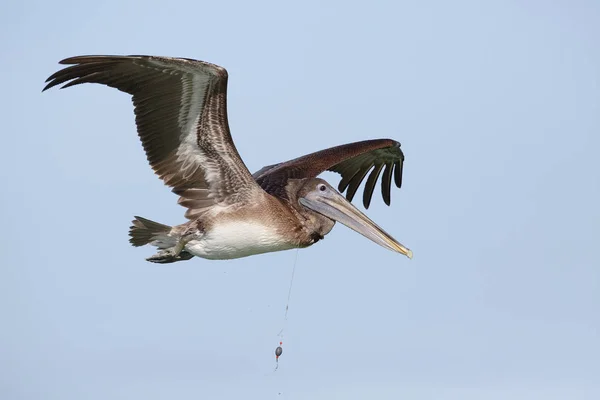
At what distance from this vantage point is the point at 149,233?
13172 mm

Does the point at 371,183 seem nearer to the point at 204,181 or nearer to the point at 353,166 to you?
the point at 353,166

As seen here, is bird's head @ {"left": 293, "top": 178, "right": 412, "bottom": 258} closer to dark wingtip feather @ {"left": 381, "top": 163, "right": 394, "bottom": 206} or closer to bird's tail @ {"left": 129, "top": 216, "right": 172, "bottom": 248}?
bird's tail @ {"left": 129, "top": 216, "right": 172, "bottom": 248}

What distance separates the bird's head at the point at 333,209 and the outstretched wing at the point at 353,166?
28.5 inches

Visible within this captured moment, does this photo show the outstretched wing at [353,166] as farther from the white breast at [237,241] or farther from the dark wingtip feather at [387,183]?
the white breast at [237,241]

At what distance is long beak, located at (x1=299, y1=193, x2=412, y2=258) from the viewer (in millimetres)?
13375

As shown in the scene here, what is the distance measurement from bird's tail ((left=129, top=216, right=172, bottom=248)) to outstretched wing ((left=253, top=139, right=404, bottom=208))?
1.57m

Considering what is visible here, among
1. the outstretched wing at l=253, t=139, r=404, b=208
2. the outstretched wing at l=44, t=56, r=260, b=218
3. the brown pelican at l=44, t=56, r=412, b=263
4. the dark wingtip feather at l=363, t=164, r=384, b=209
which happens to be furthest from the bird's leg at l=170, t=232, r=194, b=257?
the dark wingtip feather at l=363, t=164, r=384, b=209

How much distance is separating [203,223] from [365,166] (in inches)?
178

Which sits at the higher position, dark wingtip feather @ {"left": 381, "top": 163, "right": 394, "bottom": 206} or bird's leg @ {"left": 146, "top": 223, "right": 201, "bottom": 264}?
dark wingtip feather @ {"left": 381, "top": 163, "right": 394, "bottom": 206}

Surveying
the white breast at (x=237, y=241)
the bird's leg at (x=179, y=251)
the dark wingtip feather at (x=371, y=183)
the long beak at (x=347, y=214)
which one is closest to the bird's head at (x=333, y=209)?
the long beak at (x=347, y=214)

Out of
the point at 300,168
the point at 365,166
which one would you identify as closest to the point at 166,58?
the point at 300,168

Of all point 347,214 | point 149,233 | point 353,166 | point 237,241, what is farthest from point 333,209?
point 353,166

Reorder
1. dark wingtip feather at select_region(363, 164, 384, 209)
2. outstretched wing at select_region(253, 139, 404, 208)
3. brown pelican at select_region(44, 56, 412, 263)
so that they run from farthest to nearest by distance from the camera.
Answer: dark wingtip feather at select_region(363, 164, 384, 209)
outstretched wing at select_region(253, 139, 404, 208)
brown pelican at select_region(44, 56, 412, 263)

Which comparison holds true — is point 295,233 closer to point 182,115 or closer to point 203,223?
point 203,223
